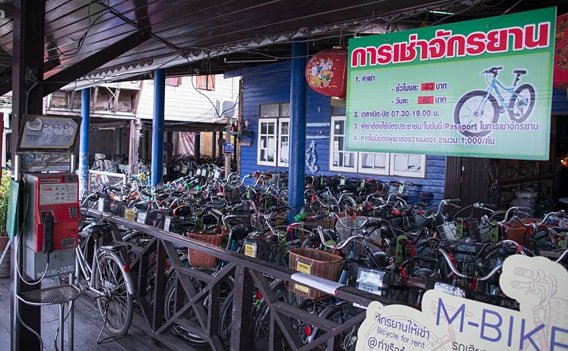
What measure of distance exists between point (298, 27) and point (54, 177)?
233 cm

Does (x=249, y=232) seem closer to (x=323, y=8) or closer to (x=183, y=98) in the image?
(x=323, y=8)

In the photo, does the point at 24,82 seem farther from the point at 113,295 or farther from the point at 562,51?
the point at 562,51

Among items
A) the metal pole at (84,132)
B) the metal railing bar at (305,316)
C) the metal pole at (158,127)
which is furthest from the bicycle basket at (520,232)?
the metal pole at (84,132)

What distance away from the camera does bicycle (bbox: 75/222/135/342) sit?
13.5 feet

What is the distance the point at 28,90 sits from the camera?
3262 mm

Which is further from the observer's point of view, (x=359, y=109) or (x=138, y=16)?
(x=138, y=16)

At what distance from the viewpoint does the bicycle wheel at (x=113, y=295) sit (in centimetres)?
411

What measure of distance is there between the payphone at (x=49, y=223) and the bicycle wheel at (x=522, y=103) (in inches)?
116

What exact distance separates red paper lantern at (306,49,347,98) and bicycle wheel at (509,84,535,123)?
96.0 inches

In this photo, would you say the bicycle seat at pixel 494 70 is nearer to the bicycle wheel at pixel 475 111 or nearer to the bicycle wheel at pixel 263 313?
the bicycle wheel at pixel 475 111

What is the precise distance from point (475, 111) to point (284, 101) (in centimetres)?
946

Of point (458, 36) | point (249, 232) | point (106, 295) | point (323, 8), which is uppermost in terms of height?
point (323, 8)

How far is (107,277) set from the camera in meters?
4.46

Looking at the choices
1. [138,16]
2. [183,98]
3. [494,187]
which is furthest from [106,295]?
[183,98]
